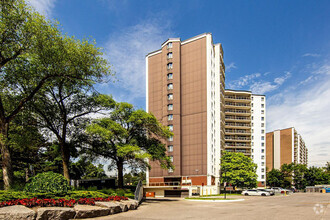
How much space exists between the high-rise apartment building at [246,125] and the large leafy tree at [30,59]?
260ft

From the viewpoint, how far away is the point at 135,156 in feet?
103

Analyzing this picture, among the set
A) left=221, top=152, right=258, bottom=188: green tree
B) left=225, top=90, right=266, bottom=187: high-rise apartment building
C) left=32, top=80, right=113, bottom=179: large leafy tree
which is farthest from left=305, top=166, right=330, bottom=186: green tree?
left=32, top=80, right=113, bottom=179: large leafy tree

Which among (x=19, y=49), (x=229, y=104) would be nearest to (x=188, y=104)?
(x=229, y=104)

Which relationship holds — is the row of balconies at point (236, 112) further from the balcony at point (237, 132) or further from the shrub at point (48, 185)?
the shrub at point (48, 185)

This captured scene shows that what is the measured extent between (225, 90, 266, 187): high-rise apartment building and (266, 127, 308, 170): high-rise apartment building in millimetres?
36852

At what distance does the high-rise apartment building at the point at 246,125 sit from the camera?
9856 cm

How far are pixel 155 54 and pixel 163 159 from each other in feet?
159

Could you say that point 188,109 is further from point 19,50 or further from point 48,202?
point 48,202

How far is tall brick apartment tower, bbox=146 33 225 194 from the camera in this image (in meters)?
67.4

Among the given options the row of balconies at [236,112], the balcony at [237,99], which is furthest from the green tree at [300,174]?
the balcony at [237,99]

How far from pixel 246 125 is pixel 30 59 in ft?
291

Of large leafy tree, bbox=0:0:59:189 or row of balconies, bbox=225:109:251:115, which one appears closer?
large leafy tree, bbox=0:0:59:189

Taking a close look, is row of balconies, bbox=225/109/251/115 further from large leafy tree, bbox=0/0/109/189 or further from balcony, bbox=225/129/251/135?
large leafy tree, bbox=0/0/109/189

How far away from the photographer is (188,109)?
71000 mm
